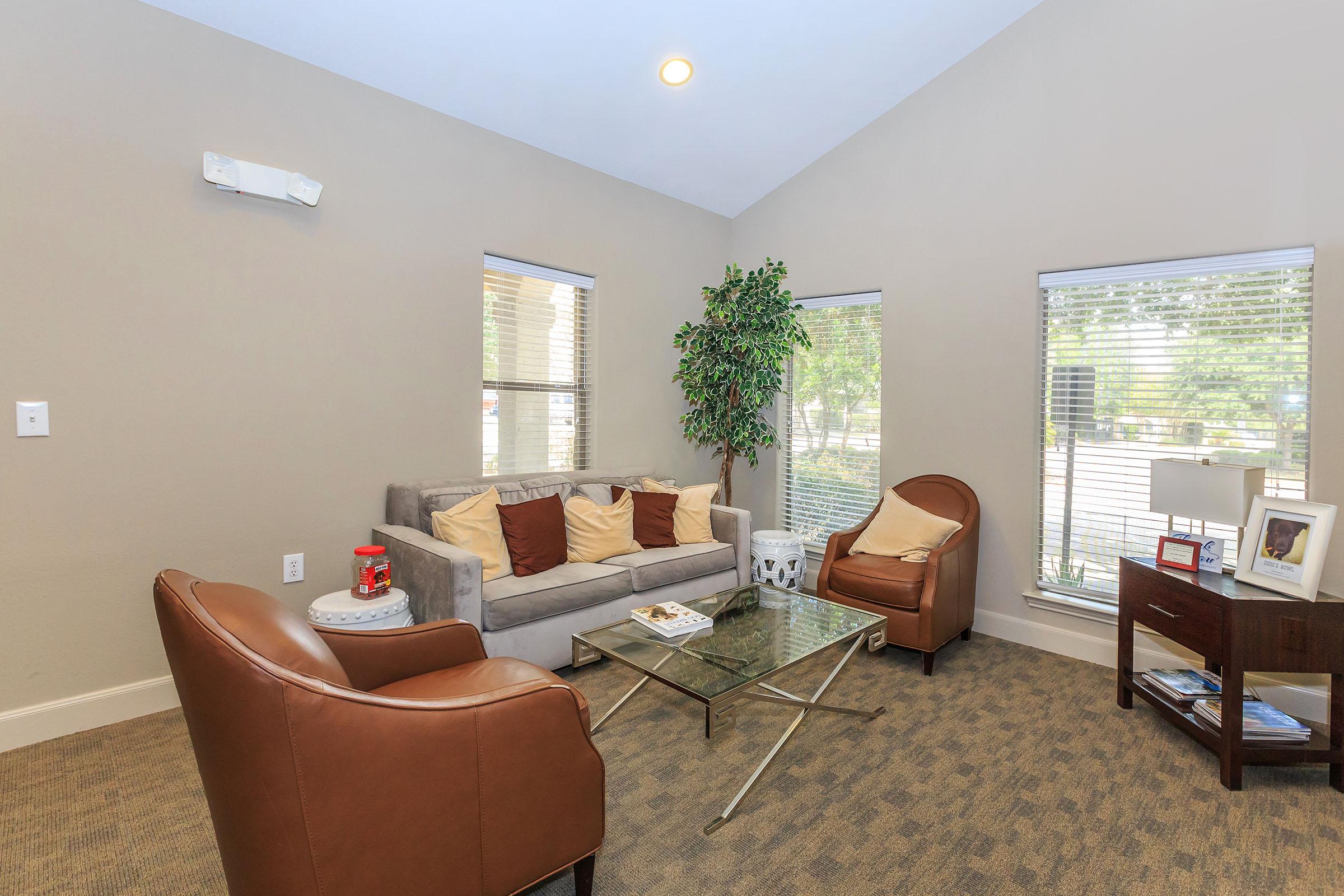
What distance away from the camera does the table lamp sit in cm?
261

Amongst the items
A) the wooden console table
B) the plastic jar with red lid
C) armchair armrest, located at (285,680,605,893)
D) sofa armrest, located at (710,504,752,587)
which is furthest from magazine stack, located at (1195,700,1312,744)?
the plastic jar with red lid

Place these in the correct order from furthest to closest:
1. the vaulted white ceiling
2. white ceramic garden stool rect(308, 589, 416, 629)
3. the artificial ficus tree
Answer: the artificial ficus tree → the vaulted white ceiling → white ceramic garden stool rect(308, 589, 416, 629)

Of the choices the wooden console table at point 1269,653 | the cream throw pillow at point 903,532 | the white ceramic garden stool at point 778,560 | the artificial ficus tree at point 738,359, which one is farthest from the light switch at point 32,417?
the wooden console table at point 1269,653

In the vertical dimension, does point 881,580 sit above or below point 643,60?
below

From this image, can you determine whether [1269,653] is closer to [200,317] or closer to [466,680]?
[466,680]

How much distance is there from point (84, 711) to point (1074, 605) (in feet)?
15.4

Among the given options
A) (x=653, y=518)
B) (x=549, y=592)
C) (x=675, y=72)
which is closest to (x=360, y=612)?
(x=549, y=592)

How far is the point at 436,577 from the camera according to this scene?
278 cm

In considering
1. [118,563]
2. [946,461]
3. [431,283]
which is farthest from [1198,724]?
[118,563]

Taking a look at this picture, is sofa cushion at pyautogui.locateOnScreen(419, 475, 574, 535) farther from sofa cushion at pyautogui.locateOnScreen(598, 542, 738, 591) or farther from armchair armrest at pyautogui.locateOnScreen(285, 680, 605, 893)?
armchair armrest at pyautogui.locateOnScreen(285, 680, 605, 893)

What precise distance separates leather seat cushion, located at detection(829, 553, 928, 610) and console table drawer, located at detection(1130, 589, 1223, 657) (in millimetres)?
928

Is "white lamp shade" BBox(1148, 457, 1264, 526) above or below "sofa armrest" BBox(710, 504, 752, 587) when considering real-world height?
above

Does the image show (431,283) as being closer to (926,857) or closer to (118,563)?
(118,563)

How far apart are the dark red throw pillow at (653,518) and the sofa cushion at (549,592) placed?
1.44 feet
